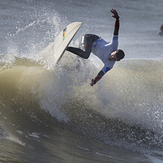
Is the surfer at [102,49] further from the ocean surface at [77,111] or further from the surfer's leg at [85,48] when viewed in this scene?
the ocean surface at [77,111]

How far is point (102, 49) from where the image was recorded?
97.6 inches

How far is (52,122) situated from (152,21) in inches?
303

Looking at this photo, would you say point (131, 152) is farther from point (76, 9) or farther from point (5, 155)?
point (76, 9)

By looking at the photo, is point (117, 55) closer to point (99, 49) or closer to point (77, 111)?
point (99, 49)

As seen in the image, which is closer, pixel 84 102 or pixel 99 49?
pixel 99 49

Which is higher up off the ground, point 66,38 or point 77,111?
point 66,38

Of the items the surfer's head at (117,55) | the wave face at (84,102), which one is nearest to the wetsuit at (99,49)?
the surfer's head at (117,55)

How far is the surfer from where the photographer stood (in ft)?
7.68

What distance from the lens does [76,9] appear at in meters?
7.70

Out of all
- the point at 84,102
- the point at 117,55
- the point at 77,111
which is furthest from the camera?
the point at 84,102

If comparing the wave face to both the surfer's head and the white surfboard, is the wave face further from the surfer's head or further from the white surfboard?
the surfer's head

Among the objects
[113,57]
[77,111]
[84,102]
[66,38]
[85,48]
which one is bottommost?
[77,111]

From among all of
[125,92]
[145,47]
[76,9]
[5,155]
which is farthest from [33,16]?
[5,155]

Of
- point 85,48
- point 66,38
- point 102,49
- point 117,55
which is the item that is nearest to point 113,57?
point 117,55
